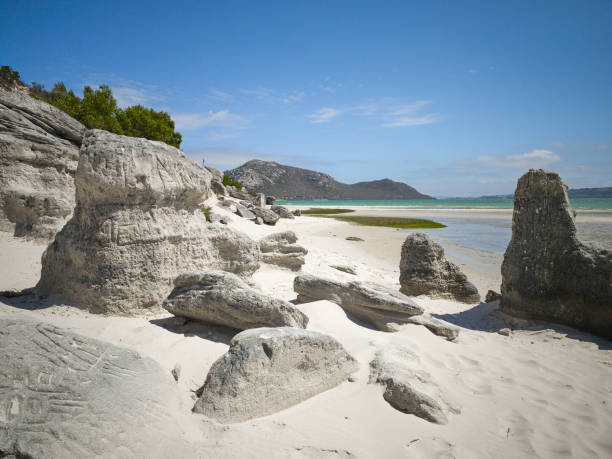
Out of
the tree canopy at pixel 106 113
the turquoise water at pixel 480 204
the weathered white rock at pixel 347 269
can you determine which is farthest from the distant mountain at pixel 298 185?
the weathered white rock at pixel 347 269

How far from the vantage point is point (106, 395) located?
2.33 metres

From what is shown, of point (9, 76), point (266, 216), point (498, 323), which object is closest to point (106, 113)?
point (9, 76)

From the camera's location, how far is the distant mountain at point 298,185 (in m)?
143

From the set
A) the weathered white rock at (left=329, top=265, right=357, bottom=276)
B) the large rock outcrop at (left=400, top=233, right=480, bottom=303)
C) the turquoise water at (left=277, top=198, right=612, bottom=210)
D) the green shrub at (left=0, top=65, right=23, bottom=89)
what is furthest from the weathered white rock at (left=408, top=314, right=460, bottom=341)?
the turquoise water at (left=277, top=198, right=612, bottom=210)

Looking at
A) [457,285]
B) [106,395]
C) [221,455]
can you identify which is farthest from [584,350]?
[106,395]

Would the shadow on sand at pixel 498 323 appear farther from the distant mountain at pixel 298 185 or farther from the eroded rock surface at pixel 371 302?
the distant mountain at pixel 298 185

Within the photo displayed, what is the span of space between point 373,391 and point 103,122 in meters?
21.7

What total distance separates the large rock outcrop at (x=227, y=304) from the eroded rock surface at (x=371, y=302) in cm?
137

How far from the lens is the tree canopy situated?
18.6m

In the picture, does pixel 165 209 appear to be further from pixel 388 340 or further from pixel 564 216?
pixel 564 216

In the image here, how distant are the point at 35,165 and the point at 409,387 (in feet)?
40.6

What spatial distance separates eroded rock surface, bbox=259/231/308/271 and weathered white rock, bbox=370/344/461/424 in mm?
4817

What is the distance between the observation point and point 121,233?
4426mm

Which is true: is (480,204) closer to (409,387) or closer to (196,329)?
(409,387)
